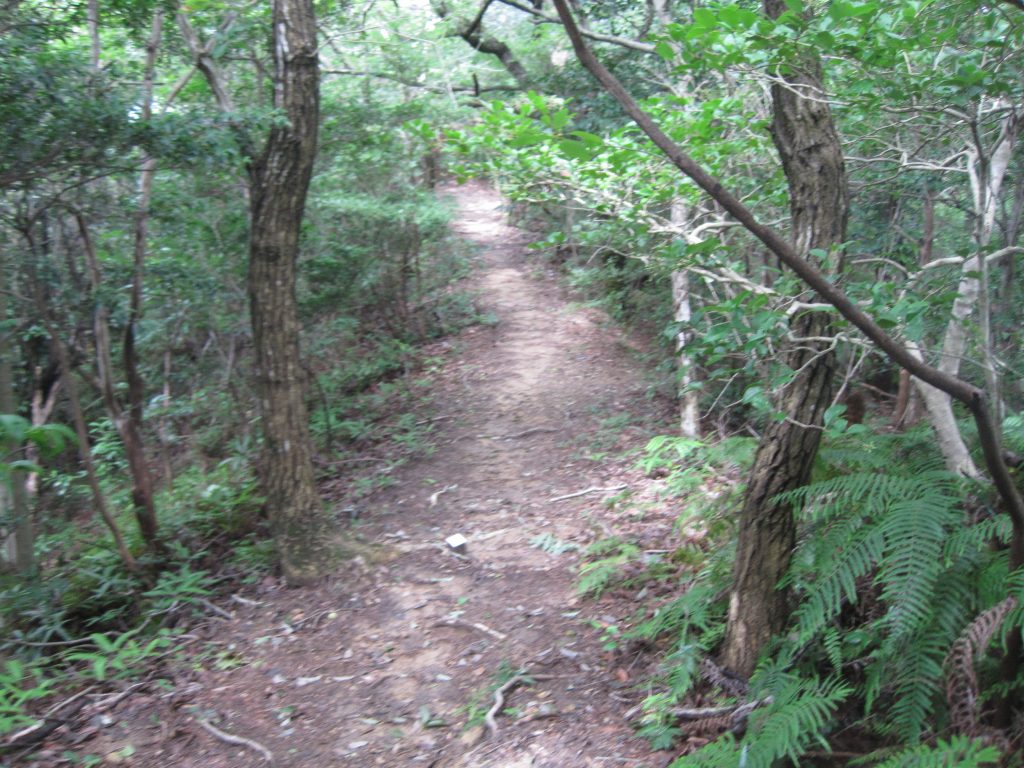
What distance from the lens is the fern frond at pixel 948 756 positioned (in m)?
2.11

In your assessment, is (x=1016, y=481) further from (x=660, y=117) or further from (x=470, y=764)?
(x=660, y=117)

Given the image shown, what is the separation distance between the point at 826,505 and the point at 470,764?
2.12m

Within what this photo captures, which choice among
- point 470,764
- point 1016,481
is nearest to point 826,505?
point 1016,481

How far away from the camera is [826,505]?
10.6 ft

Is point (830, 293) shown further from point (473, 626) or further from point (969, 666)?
point (473, 626)

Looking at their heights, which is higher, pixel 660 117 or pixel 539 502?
pixel 660 117

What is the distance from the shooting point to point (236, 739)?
400 centimetres

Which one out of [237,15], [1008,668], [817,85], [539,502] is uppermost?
[237,15]

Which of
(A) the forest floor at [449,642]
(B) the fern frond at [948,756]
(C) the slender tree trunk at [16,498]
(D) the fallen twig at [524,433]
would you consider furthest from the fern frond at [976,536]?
(D) the fallen twig at [524,433]

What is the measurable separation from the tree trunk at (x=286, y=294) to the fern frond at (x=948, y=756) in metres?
4.41

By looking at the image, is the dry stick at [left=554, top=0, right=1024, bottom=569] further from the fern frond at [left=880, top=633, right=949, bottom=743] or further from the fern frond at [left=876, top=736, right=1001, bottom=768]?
the fern frond at [left=876, top=736, right=1001, bottom=768]

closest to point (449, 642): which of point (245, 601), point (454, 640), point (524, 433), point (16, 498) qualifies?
point (454, 640)

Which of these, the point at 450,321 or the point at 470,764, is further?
the point at 450,321

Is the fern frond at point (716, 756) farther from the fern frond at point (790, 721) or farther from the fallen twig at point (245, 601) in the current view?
the fallen twig at point (245, 601)
